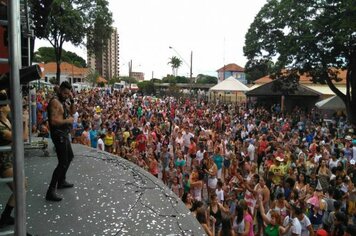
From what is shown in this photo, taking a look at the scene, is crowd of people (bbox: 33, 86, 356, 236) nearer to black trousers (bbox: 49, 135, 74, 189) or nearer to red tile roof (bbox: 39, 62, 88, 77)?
black trousers (bbox: 49, 135, 74, 189)

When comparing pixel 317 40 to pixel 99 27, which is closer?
pixel 317 40

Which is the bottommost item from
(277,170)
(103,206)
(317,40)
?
(277,170)

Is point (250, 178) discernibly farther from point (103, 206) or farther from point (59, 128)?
point (59, 128)

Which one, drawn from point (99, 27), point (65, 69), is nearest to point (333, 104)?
point (99, 27)

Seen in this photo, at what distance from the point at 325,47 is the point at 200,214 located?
871 inches

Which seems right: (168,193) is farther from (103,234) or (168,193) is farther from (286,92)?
(286,92)

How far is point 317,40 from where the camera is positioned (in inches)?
997

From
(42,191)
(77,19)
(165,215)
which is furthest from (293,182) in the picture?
(77,19)

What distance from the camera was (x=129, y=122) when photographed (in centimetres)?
1781

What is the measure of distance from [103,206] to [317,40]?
24255 mm

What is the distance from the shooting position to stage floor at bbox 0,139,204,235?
3672 mm

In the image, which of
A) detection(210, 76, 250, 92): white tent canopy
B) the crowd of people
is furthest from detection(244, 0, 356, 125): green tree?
the crowd of people

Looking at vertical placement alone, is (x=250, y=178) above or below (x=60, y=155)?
below

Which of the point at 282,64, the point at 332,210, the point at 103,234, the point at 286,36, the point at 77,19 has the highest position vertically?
the point at 77,19
